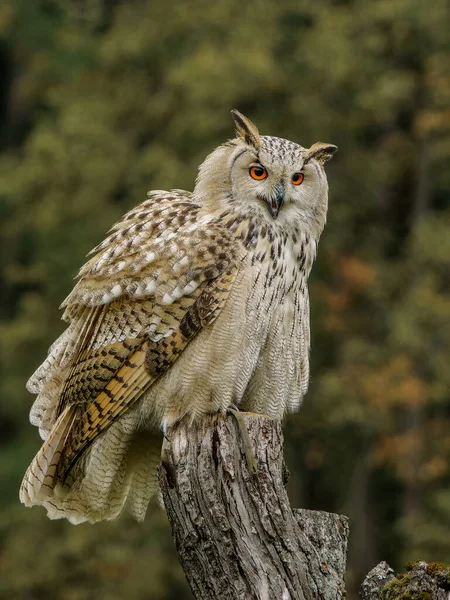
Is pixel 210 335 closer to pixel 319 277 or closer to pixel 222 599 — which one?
pixel 222 599

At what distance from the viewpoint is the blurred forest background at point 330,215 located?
60.4ft

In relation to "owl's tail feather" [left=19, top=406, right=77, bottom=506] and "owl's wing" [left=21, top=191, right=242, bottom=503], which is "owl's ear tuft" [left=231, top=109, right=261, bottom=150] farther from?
"owl's tail feather" [left=19, top=406, right=77, bottom=506]

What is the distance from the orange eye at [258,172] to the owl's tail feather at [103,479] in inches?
49.0

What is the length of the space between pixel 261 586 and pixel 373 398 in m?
13.8

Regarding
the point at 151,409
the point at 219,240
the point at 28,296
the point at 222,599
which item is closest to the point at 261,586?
the point at 222,599

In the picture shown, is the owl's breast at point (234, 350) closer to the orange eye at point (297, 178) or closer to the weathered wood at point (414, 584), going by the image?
the orange eye at point (297, 178)

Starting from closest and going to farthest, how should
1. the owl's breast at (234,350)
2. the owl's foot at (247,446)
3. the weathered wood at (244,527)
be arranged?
the weathered wood at (244,527)
the owl's foot at (247,446)
the owl's breast at (234,350)

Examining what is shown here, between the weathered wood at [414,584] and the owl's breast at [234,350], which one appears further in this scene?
the owl's breast at [234,350]

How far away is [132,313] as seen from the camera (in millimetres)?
5602

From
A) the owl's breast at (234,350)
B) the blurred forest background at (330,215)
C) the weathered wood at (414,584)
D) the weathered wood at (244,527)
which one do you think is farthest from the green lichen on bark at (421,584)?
the blurred forest background at (330,215)

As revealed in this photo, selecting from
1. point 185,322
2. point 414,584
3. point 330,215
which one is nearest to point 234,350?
point 185,322

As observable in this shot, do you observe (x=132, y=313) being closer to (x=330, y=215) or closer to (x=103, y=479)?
(x=103, y=479)

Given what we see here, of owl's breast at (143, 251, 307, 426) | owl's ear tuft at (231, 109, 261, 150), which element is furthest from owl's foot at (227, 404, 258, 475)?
owl's ear tuft at (231, 109, 261, 150)

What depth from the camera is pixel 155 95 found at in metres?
21.0
